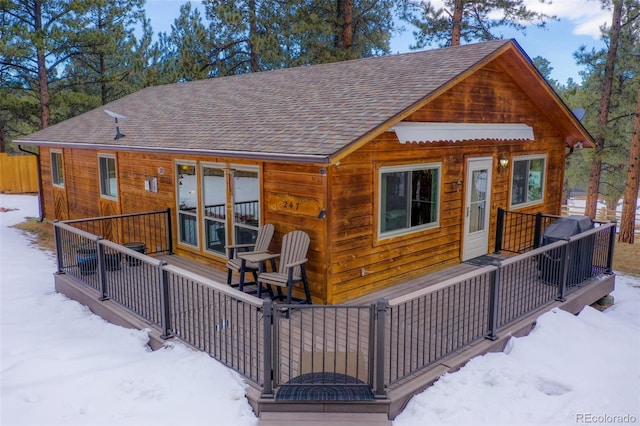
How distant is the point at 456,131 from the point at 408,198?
1.29 m

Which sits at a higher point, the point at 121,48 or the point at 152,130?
the point at 121,48

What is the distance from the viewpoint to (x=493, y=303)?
5520 millimetres

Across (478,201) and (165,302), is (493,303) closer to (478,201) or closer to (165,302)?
(165,302)

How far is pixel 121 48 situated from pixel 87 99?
8.76 ft

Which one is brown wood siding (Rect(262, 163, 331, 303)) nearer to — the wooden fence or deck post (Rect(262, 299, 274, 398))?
deck post (Rect(262, 299, 274, 398))

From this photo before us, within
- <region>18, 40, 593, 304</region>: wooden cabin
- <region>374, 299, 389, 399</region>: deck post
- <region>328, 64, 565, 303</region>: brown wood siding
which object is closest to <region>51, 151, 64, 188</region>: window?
<region>18, 40, 593, 304</region>: wooden cabin

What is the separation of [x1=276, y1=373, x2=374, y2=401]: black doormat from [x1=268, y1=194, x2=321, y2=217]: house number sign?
2647 mm

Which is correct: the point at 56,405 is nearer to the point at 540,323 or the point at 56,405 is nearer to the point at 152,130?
the point at 540,323

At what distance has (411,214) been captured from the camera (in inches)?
310

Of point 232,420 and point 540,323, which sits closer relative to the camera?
point 232,420

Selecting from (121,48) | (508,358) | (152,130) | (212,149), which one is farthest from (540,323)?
(121,48)

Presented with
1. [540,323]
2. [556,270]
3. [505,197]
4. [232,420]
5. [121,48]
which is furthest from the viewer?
[121,48]

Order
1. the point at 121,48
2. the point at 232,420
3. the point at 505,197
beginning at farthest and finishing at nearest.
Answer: the point at 121,48, the point at 505,197, the point at 232,420

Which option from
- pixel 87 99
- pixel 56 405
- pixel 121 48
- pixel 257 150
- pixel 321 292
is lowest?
pixel 56 405
